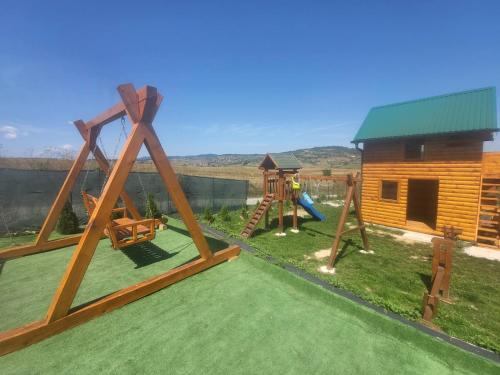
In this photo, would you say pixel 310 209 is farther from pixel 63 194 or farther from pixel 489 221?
pixel 63 194

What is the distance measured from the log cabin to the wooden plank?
910 cm

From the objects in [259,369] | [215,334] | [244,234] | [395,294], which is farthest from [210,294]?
[244,234]

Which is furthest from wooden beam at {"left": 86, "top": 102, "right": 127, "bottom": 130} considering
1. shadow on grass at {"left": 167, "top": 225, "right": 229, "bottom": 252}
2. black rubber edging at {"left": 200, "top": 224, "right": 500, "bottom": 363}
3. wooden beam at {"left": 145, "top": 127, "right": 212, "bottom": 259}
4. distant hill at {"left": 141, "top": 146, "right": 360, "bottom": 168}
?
distant hill at {"left": 141, "top": 146, "right": 360, "bottom": 168}

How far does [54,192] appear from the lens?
898cm

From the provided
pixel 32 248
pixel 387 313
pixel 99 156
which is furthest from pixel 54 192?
pixel 387 313

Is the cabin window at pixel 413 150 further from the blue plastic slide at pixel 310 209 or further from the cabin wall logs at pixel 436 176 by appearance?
the blue plastic slide at pixel 310 209

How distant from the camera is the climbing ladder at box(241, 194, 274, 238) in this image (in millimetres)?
8289

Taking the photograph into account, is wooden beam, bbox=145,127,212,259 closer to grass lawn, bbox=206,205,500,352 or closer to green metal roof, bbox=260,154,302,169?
grass lawn, bbox=206,205,500,352

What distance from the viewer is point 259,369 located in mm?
2670

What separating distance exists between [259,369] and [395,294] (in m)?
3.27

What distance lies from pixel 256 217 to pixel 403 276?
475 cm

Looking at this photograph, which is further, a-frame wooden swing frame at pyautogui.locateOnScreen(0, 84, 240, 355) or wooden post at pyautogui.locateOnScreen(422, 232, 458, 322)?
wooden post at pyautogui.locateOnScreen(422, 232, 458, 322)

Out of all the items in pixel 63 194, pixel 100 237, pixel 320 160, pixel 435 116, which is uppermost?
pixel 320 160

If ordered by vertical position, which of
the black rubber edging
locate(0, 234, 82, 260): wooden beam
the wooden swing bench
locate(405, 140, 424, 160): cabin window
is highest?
locate(405, 140, 424, 160): cabin window
